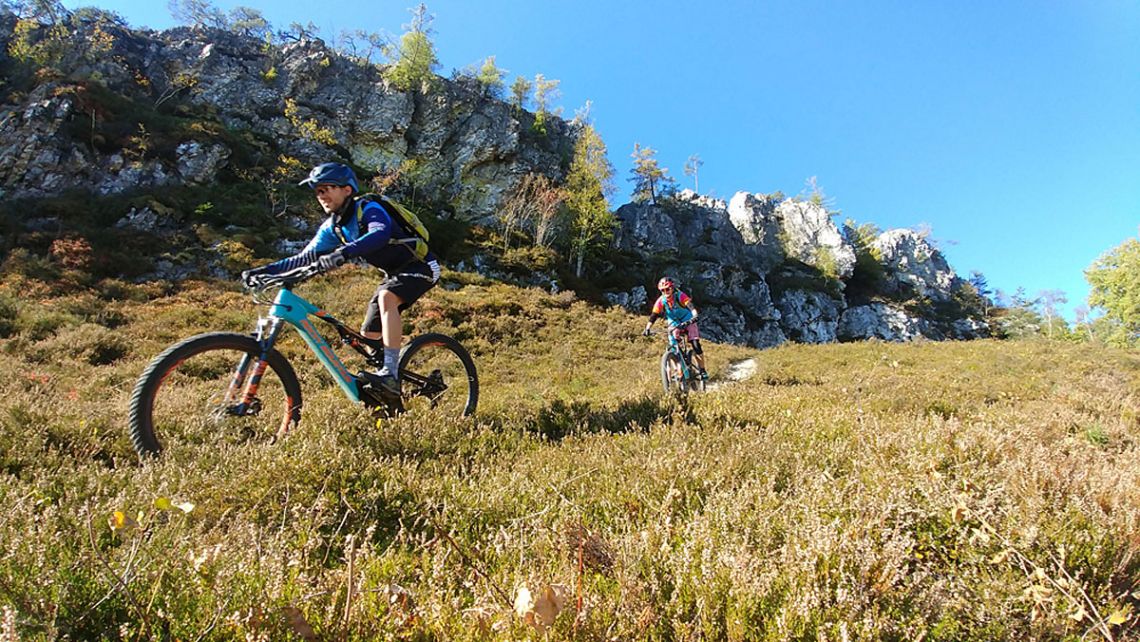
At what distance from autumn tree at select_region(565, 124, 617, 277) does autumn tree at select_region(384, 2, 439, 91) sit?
1554 centimetres

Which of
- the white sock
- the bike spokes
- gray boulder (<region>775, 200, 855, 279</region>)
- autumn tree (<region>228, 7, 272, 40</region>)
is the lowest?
the bike spokes

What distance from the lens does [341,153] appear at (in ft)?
118

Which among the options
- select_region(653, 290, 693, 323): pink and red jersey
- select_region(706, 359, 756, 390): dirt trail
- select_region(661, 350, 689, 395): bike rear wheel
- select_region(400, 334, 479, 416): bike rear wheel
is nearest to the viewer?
select_region(400, 334, 479, 416): bike rear wheel

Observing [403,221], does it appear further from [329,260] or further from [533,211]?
[533,211]

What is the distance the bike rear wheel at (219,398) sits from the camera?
3.10m

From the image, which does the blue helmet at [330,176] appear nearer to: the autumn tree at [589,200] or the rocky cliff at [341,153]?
the rocky cliff at [341,153]

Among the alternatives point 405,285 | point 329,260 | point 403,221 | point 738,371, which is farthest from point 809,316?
point 329,260

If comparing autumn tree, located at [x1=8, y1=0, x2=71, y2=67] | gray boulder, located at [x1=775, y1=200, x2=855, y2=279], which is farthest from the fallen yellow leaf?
gray boulder, located at [x1=775, y1=200, x2=855, y2=279]

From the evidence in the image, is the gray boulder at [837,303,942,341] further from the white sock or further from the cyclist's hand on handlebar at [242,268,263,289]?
the cyclist's hand on handlebar at [242,268,263,289]

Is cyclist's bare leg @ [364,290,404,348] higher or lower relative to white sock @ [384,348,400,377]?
higher

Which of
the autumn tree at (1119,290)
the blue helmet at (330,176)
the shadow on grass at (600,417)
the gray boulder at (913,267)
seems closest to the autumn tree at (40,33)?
the blue helmet at (330,176)

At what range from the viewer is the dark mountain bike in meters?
8.66

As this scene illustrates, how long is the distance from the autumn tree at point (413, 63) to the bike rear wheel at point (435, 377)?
44515 mm

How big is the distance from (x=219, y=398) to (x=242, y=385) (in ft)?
0.71
